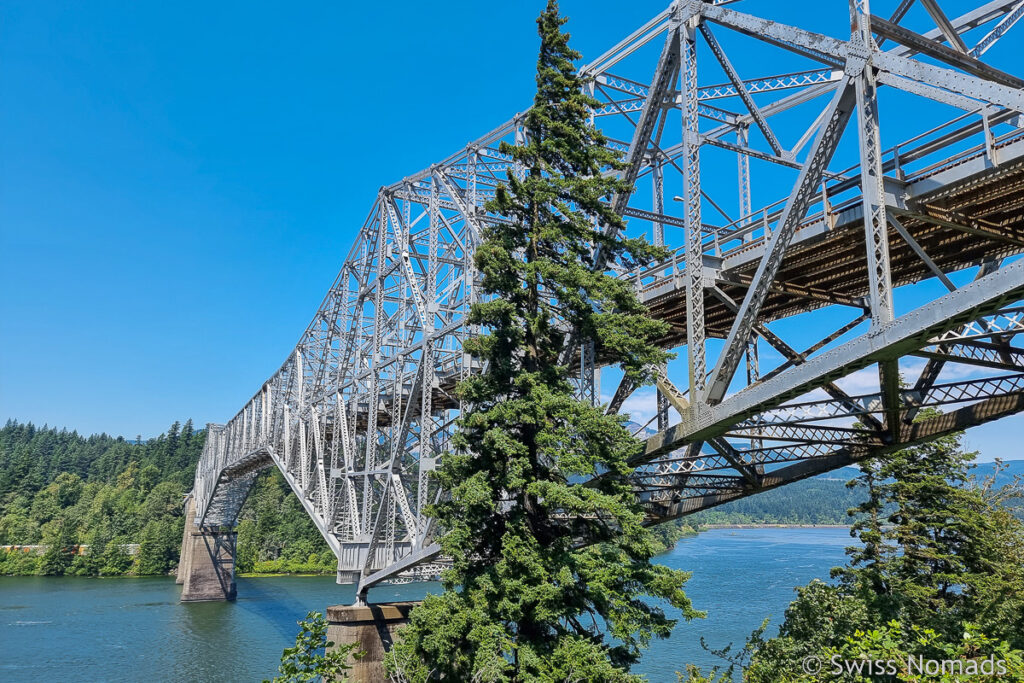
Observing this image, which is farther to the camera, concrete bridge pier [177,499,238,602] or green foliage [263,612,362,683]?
concrete bridge pier [177,499,238,602]

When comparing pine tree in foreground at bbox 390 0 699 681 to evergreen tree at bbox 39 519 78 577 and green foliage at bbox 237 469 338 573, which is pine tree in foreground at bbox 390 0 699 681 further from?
evergreen tree at bbox 39 519 78 577

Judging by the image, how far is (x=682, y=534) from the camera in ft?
473

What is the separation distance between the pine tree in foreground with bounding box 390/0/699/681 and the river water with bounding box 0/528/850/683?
15.5 m

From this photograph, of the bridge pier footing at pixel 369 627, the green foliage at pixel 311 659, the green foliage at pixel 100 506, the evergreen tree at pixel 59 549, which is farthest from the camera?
the green foliage at pixel 100 506

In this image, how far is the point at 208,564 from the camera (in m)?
59.2

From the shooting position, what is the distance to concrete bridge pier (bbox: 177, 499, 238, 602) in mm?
56991

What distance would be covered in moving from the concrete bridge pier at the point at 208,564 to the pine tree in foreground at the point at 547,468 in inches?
2009

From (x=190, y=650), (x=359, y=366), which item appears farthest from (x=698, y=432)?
(x=190, y=650)

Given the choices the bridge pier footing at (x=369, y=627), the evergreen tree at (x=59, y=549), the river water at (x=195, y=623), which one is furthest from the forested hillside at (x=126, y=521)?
the bridge pier footing at (x=369, y=627)

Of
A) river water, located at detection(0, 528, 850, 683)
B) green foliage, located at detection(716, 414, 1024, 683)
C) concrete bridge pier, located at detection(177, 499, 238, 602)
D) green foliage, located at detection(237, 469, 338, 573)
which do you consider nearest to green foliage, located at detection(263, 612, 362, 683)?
green foliage, located at detection(716, 414, 1024, 683)

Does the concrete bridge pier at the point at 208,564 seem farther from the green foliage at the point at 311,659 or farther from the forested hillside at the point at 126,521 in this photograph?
the green foliage at the point at 311,659

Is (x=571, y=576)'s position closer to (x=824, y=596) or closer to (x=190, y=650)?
(x=824, y=596)

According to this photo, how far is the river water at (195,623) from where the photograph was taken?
3134cm

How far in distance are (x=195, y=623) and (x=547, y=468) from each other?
136ft
